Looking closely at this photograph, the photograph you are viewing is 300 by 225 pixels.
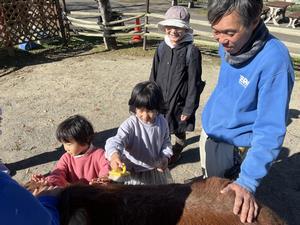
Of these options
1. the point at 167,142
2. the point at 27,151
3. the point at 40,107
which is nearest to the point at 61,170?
the point at 167,142

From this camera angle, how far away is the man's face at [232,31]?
1843 millimetres

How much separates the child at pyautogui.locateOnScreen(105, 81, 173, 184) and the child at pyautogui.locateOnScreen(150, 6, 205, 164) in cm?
100

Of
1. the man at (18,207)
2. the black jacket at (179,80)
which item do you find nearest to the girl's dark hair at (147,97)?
the black jacket at (179,80)

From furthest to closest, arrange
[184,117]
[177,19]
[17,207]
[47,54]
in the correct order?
1. [47,54]
2. [184,117]
3. [177,19]
4. [17,207]

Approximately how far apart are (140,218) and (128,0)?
26.3m

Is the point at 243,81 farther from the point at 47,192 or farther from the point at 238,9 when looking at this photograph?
the point at 47,192

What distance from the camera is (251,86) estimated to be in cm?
207

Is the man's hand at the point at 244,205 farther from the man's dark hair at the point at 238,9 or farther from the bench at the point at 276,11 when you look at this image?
the bench at the point at 276,11

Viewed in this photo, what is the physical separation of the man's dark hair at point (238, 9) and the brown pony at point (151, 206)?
2.63ft

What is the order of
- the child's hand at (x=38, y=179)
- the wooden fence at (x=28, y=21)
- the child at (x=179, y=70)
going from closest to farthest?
the child's hand at (x=38, y=179) → the child at (x=179, y=70) → the wooden fence at (x=28, y=21)

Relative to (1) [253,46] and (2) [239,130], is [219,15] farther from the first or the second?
(2) [239,130]

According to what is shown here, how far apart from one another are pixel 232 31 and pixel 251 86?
34 centimetres

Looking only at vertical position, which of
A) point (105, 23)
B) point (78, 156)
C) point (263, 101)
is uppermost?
point (263, 101)

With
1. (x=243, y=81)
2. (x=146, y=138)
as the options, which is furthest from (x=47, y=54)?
(x=243, y=81)
